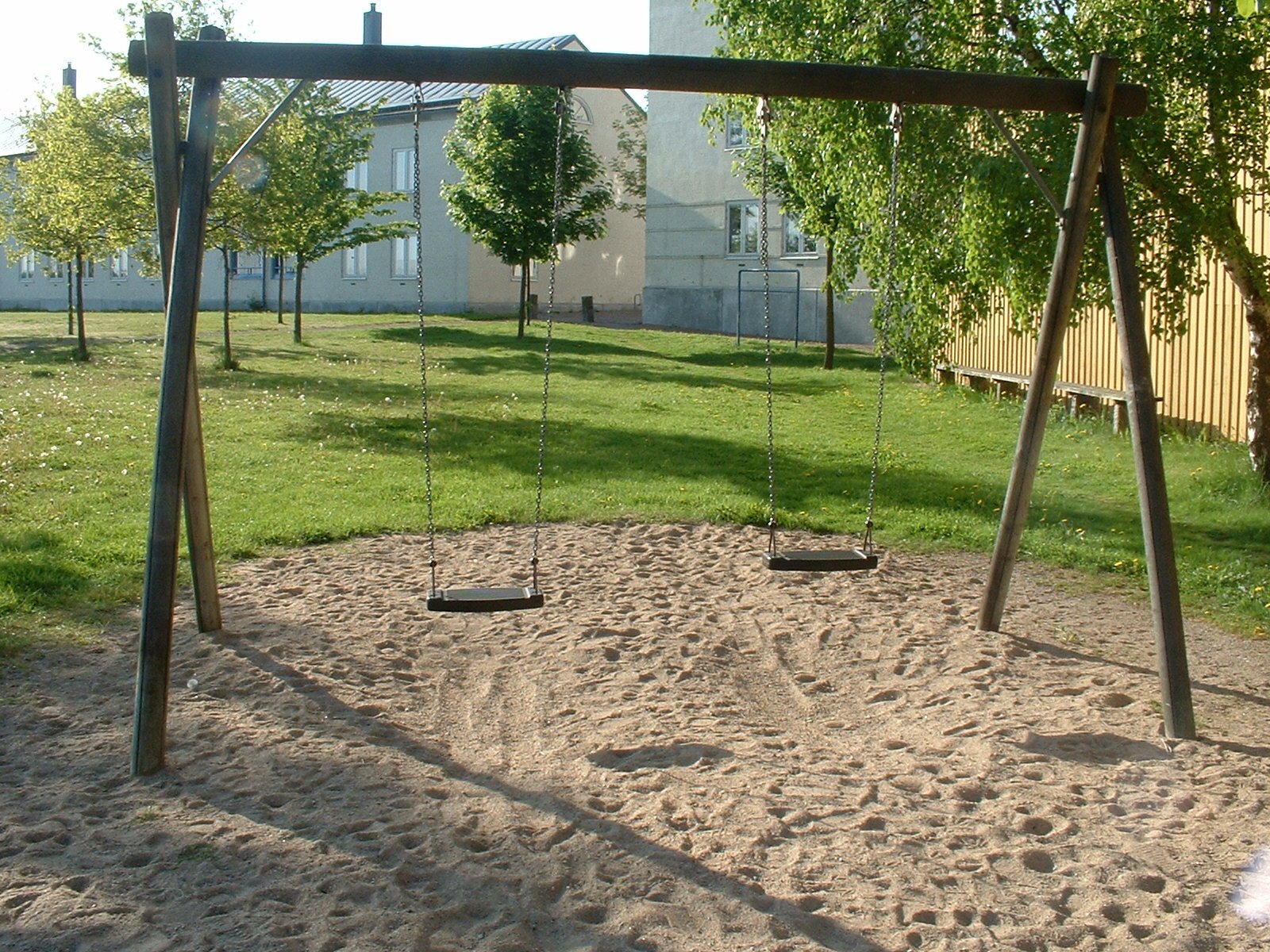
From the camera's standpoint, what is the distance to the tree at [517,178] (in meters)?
26.2

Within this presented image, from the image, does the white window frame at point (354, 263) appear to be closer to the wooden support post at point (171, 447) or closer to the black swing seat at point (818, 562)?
the wooden support post at point (171, 447)

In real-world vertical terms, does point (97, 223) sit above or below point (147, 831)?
above

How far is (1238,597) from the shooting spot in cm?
765

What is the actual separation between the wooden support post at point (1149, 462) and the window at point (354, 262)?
34.9 metres

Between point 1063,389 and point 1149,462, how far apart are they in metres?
10.4

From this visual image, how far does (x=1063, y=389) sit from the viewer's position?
15.4 meters

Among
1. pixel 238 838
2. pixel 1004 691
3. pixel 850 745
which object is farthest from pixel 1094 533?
pixel 238 838

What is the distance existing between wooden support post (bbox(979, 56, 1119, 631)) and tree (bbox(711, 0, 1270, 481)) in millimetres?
1907

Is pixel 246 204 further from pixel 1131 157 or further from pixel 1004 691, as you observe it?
pixel 1004 691

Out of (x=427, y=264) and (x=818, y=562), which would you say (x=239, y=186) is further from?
(x=427, y=264)

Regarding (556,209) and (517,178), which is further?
(517,178)

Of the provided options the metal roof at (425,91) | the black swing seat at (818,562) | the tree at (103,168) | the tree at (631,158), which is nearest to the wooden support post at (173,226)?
the black swing seat at (818,562)

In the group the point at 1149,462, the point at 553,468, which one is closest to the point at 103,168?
the point at 553,468

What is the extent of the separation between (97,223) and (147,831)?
53.3 feet
